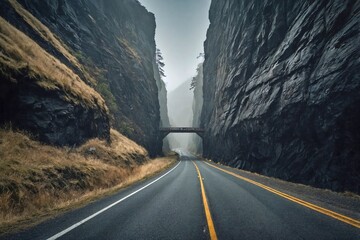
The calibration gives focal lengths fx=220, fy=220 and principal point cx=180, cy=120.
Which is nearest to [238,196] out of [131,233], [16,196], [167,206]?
[167,206]

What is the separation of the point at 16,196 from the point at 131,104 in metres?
34.3

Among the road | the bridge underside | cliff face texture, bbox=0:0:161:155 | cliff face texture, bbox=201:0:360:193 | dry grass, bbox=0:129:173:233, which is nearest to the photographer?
the road

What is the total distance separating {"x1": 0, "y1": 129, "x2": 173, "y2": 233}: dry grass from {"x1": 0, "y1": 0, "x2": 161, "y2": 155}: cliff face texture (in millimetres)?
2321

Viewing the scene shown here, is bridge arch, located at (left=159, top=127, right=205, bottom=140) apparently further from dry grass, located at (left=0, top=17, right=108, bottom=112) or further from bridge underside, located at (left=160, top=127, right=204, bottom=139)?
dry grass, located at (left=0, top=17, right=108, bottom=112)

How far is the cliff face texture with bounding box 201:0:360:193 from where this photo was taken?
1139 cm

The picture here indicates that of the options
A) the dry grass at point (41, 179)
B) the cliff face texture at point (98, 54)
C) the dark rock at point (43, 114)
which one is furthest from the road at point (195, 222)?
the cliff face texture at point (98, 54)

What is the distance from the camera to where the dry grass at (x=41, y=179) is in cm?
739

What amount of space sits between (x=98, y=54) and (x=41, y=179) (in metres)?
32.3

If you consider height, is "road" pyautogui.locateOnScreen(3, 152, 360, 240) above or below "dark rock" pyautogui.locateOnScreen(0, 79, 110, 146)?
below

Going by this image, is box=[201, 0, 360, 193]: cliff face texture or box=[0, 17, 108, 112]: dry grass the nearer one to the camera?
box=[201, 0, 360, 193]: cliff face texture

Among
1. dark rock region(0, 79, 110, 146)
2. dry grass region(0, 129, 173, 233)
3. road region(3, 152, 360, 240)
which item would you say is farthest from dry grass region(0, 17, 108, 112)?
road region(3, 152, 360, 240)

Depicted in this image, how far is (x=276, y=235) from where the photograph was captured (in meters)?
5.11

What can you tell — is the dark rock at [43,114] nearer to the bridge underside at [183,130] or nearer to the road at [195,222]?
the road at [195,222]

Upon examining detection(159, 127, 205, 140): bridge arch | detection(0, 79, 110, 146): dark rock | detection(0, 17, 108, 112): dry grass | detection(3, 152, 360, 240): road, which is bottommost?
detection(3, 152, 360, 240): road
